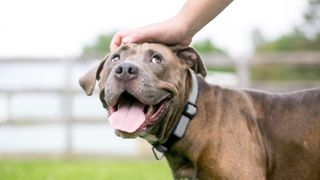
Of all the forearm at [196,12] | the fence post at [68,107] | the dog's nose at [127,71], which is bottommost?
the fence post at [68,107]

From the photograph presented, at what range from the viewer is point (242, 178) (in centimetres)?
420

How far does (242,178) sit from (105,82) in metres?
0.99

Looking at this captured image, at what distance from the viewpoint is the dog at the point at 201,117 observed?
411 centimetres

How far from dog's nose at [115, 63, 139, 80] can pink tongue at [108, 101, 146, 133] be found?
19 centimetres

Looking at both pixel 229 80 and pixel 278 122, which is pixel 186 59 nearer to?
pixel 278 122

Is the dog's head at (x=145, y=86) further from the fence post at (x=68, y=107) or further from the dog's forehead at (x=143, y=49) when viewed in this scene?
the fence post at (x=68, y=107)

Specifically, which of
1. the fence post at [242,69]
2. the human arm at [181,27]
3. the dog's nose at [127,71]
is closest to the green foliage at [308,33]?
the fence post at [242,69]

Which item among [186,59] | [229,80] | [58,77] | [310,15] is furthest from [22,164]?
[310,15]

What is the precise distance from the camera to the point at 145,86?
405 cm

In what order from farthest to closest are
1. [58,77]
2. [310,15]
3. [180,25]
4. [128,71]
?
1. [310,15]
2. [58,77]
3. [180,25]
4. [128,71]

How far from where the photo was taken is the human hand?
434 centimetres

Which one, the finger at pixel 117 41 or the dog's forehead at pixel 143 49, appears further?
the finger at pixel 117 41

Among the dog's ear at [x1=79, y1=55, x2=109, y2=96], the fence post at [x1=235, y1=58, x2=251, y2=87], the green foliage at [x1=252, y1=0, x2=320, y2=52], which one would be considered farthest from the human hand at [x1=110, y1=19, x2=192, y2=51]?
the green foliage at [x1=252, y1=0, x2=320, y2=52]

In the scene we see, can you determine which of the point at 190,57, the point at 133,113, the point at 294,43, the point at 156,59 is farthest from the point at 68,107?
the point at 294,43
